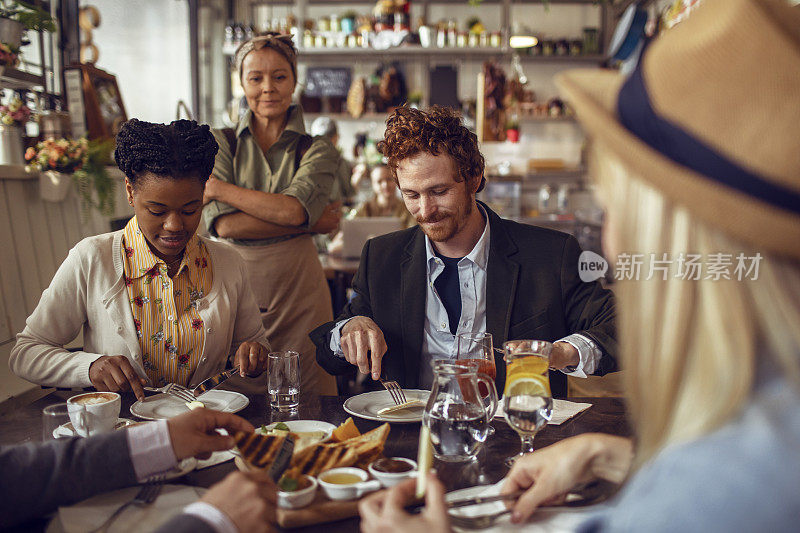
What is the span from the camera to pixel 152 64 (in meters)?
5.39

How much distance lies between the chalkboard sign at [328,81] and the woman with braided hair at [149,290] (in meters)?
5.64

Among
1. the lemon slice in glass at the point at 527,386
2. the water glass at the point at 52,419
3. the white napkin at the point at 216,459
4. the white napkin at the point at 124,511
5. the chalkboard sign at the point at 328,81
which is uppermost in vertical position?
the chalkboard sign at the point at 328,81

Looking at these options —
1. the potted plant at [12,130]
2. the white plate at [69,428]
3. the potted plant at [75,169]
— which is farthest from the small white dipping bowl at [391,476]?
the potted plant at [12,130]

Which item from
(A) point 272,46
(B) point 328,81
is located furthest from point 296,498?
(B) point 328,81

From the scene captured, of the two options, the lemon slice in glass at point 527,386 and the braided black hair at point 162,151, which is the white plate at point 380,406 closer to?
the lemon slice in glass at point 527,386

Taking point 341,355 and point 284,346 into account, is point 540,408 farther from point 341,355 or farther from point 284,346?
point 284,346

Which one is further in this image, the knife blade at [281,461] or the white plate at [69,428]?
the white plate at [69,428]

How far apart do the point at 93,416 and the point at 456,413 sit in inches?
29.0

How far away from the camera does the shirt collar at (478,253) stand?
2.11 meters

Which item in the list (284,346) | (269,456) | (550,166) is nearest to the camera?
(269,456)

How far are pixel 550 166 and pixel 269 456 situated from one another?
6.64 m

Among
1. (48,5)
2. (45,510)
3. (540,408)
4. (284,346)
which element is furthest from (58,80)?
(540,408)

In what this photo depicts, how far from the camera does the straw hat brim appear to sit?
25.8 inches

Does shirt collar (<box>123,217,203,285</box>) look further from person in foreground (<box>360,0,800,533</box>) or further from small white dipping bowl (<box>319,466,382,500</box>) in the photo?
person in foreground (<box>360,0,800,533</box>)
